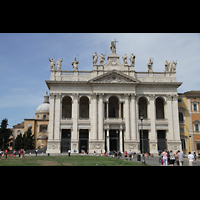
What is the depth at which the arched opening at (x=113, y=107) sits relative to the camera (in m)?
50.4

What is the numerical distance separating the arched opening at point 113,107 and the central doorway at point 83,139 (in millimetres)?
6554

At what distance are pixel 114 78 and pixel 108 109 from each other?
6456 millimetres

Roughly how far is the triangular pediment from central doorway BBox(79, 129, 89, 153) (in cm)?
1035

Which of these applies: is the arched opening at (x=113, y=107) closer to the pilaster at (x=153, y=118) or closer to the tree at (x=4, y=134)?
the pilaster at (x=153, y=118)

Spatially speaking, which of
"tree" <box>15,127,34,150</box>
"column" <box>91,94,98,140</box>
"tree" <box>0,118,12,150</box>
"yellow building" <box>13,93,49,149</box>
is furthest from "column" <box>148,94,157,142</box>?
"tree" <box>0,118,12,150</box>

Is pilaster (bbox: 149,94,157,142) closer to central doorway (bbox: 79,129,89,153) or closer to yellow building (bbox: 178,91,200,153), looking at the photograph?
yellow building (bbox: 178,91,200,153)

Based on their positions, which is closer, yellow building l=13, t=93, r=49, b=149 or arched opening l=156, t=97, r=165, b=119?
arched opening l=156, t=97, r=165, b=119

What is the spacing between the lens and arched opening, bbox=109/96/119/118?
1984 inches

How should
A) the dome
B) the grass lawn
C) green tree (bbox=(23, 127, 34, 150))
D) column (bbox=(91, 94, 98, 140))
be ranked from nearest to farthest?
the grass lawn
column (bbox=(91, 94, 98, 140))
green tree (bbox=(23, 127, 34, 150))
the dome

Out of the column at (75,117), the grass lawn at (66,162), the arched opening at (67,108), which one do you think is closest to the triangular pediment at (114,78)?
the column at (75,117)
